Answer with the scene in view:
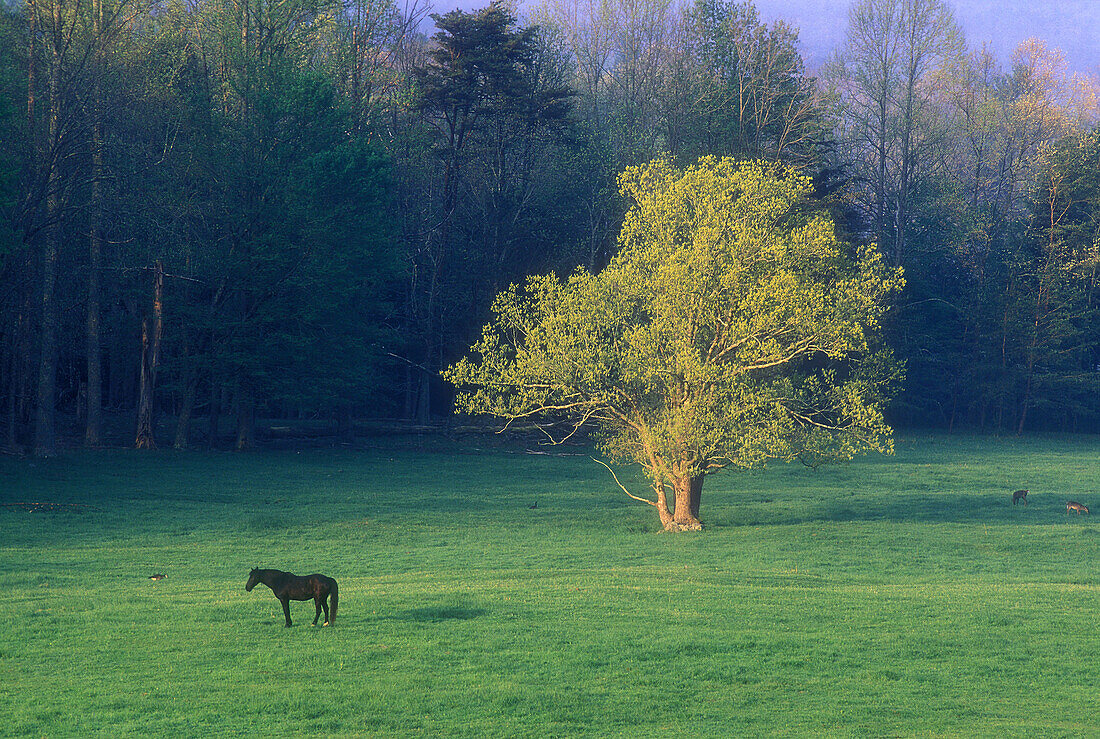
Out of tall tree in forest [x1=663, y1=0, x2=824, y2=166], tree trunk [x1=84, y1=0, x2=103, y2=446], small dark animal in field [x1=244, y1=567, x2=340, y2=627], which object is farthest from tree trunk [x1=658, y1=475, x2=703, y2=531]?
tall tree in forest [x1=663, y1=0, x2=824, y2=166]

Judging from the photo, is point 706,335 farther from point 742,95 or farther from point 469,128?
point 742,95

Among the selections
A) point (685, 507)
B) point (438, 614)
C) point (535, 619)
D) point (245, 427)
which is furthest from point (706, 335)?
point (245, 427)

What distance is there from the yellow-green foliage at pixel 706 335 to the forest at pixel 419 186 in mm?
10422

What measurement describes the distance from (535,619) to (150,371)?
124ft

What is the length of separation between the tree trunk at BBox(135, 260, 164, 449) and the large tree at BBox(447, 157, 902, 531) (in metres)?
23.4

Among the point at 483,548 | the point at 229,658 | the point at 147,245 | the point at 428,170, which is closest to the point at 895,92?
the point at 428,170

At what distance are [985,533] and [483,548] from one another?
17787 millimetres

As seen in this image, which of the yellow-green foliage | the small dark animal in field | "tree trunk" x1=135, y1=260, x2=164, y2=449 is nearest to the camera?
the small dark animal in field

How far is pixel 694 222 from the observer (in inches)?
1241

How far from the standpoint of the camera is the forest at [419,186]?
4378cm

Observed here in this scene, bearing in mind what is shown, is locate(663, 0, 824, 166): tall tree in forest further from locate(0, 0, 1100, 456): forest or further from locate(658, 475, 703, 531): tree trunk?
locate(658, 475, 703, 531): tree trunk

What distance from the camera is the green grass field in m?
11.6

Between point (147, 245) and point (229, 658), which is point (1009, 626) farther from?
point (147, 245)

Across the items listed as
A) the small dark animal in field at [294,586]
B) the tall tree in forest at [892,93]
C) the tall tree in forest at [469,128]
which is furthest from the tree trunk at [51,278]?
the tall tree in forest at [892,93]
